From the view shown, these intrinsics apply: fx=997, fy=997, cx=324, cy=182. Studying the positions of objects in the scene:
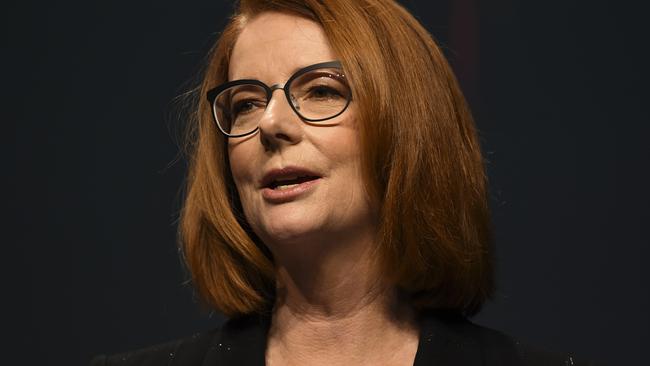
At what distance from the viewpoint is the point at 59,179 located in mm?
2637

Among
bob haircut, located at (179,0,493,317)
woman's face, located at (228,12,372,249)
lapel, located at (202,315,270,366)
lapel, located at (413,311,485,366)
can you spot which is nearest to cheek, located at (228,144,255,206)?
woman's face, located at (228,12,372,249)

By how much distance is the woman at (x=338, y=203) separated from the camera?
1.78 m

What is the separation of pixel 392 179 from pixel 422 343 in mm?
316

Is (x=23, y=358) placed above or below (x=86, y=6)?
below

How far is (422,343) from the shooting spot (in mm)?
1848

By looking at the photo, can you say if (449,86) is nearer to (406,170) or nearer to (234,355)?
(406,170)

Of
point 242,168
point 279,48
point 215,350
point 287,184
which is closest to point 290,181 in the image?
point 287,184

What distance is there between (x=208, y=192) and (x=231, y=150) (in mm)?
148

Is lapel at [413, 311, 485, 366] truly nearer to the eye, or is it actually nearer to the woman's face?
the woman's face

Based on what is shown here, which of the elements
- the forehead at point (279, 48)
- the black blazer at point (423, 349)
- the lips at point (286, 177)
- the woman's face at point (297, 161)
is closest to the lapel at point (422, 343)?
the black blazer at point (423, 349)

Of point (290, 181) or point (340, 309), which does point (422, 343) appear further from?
point (290, 181)

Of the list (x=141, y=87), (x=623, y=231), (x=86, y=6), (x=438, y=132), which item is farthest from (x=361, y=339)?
(x=86, y=6)

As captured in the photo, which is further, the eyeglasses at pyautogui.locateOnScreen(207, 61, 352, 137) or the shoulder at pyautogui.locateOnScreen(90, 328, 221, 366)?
the shoulder at pyautogui.locateOnScreen(90, 328, 221, 366)

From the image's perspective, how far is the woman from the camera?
5.85 ft
